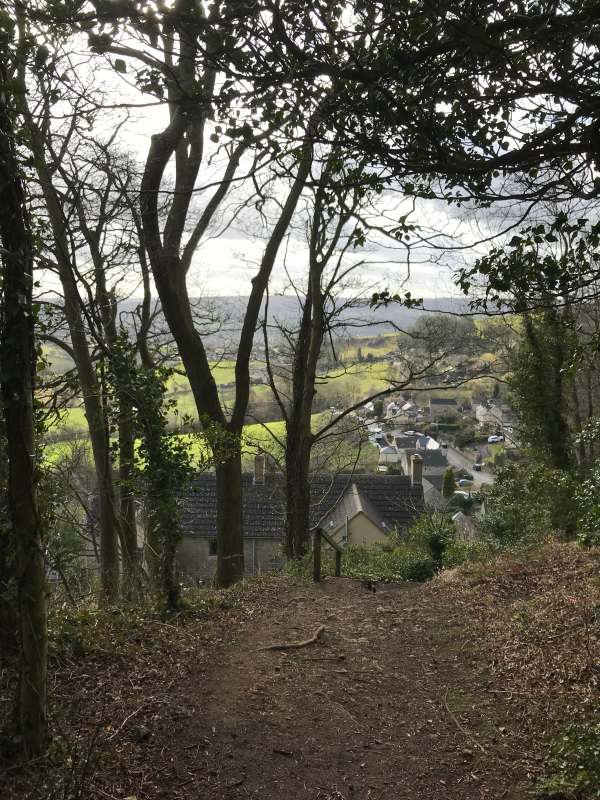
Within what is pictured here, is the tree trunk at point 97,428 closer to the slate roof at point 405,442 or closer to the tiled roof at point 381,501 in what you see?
the tiled roof at point 381,501

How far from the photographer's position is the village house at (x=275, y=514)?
85.6 feet

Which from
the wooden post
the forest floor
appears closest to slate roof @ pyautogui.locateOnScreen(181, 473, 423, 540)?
the wooden post

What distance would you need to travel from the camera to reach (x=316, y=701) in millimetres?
5324

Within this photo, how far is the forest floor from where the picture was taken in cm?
403

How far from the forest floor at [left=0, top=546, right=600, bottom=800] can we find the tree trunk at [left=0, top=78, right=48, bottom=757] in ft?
0.79

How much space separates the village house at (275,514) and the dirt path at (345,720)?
17.0 meters

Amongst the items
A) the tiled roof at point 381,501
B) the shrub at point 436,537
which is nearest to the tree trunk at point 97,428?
the shrub at point 436,537

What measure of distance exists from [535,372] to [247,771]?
14418 mm

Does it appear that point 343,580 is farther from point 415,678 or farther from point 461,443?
point 461,443

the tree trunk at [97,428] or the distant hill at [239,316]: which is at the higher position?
the distant hill at [239,316]

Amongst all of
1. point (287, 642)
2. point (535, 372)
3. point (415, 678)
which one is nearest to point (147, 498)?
point (287, 642)

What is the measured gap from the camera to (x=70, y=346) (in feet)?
39.3

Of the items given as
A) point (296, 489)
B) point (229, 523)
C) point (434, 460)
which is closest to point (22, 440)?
point (229, 523)

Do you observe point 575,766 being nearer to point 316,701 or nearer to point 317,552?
point 316,701
